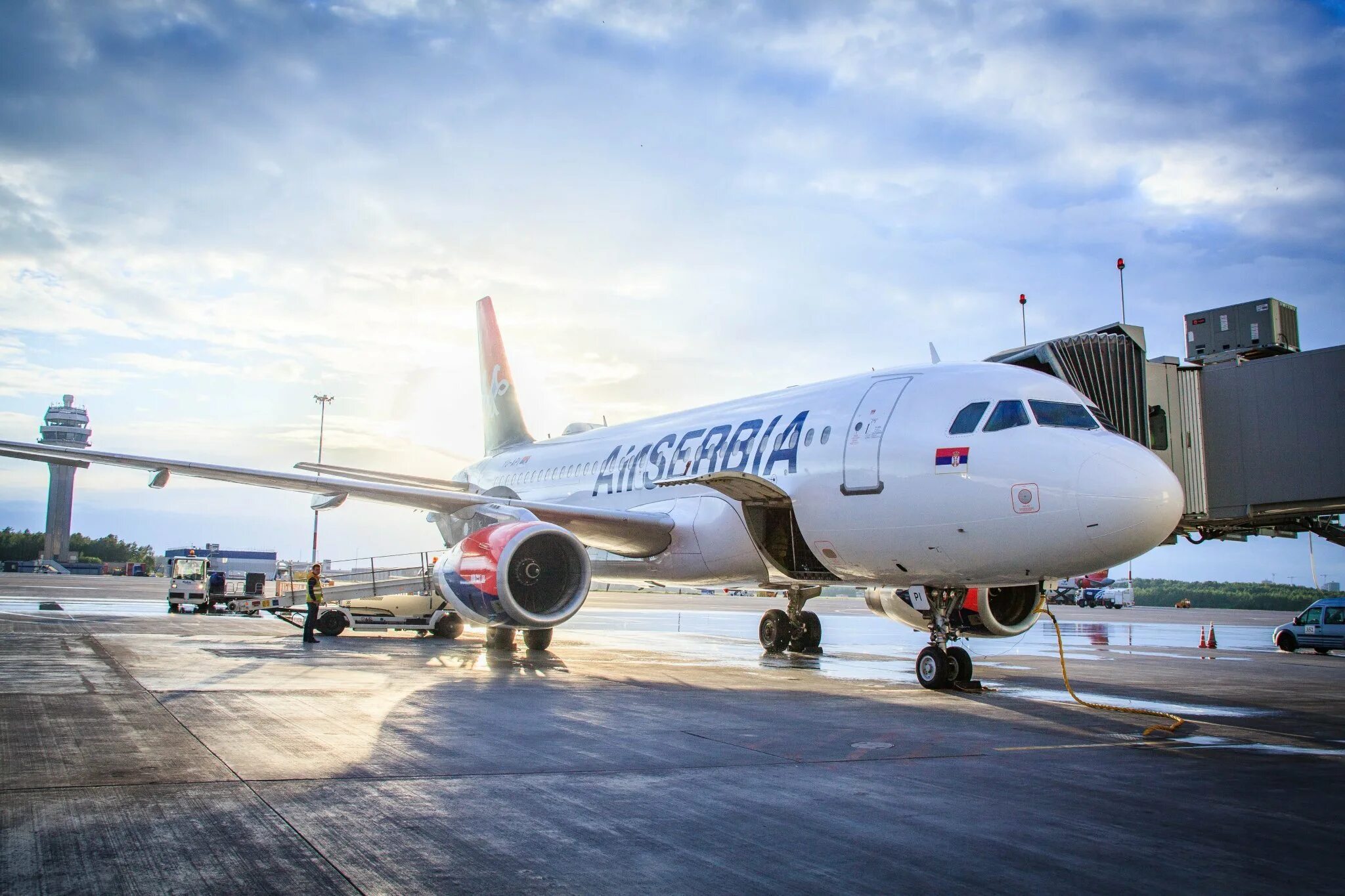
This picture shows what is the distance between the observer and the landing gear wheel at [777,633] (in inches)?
671

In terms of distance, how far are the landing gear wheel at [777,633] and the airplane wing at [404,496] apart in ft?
10.1

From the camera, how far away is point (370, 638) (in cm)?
1888

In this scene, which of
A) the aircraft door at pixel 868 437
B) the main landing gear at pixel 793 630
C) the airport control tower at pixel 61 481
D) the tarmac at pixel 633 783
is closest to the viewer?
the tarmac at pixel 633 783

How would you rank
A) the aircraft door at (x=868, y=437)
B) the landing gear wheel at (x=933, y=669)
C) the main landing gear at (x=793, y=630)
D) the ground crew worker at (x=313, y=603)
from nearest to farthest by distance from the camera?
1. the landing gear wheel at (x=933, y=669)
2. the aircraft door at (x=868, y=437)
3. the ground crew worker at (x=313, y=603)
4. the main landing gear at (x=793, y=630)

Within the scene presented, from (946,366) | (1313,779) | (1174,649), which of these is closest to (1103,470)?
(946,366)

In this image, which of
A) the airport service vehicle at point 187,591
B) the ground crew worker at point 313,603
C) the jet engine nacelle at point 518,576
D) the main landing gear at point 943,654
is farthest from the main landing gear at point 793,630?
the airport service vehicle at point 187,591

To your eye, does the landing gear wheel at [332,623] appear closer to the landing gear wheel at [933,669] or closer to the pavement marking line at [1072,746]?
the landing gear wheel at [933,669]

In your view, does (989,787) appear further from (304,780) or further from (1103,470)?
(1103,470)

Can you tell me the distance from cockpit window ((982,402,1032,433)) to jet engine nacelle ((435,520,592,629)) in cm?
581

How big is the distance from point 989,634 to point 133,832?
11128 mm

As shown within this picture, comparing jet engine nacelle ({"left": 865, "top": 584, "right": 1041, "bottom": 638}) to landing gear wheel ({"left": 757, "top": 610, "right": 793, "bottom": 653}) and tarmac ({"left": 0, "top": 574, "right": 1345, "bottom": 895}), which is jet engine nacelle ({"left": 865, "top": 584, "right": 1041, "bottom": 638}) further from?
landing gear wheel ({"left": 757, "top": 610, "right": 793, "bottom": 653})

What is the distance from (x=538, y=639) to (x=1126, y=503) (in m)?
9.86

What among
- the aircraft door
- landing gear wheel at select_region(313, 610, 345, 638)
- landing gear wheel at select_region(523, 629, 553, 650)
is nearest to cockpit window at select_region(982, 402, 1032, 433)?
the aircraft door

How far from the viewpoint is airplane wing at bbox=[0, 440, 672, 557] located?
14258mm
